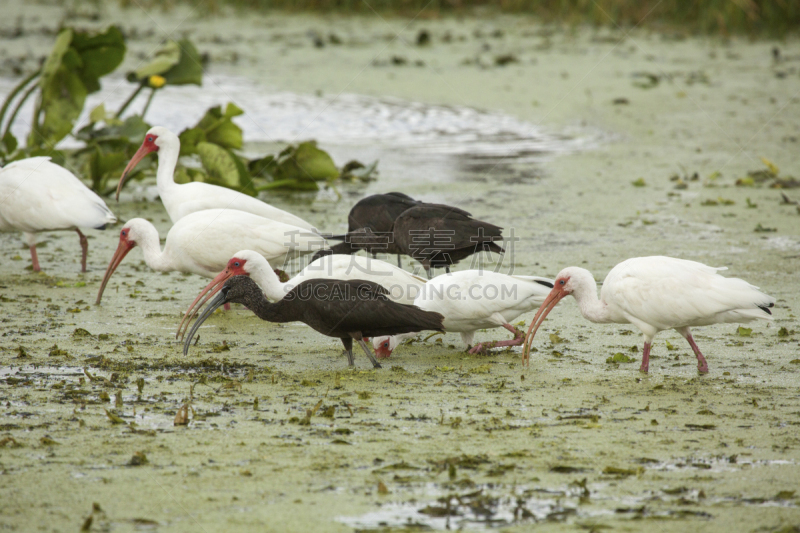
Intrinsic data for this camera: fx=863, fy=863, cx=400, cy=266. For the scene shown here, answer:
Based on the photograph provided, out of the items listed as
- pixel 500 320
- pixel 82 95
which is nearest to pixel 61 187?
pixel 82 95

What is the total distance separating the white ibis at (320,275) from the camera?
17.1 ft

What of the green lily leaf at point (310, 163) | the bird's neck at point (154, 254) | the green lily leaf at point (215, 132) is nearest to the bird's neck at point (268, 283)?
the bird's neck at point (154, 254)

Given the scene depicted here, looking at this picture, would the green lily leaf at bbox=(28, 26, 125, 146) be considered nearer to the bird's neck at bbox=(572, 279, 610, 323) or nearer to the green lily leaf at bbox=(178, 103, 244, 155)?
the green lily leaf at bbox=(178, 103, 244, 155)

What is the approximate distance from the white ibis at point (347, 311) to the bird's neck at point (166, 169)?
233 cm

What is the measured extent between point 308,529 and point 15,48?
16864mm

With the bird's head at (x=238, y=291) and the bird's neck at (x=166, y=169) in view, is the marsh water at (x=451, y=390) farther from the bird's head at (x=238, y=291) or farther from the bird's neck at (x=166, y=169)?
the bird's neck at (x=166, y=169)

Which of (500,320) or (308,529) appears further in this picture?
(500,320)

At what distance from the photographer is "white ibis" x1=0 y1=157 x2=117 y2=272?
21.1ft

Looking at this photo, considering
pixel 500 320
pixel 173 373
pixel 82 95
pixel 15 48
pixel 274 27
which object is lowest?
pixel 173 373

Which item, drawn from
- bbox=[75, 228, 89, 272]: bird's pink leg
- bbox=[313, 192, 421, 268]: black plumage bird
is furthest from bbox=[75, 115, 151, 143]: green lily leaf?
bbox=[313, 192, 421, 268]: black plumage bird

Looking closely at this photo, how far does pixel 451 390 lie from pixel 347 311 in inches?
28.9

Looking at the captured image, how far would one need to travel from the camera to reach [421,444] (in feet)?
11.8

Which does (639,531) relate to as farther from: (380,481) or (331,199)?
(331,199)

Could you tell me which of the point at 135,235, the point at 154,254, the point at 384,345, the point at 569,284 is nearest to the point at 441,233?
the point at 384,345
